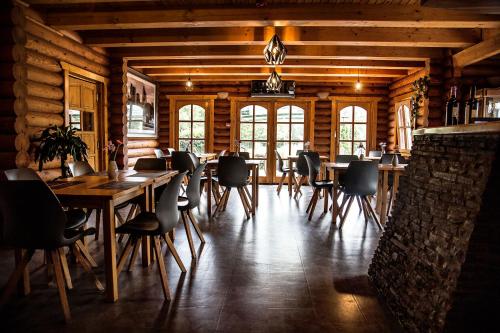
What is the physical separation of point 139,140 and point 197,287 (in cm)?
650

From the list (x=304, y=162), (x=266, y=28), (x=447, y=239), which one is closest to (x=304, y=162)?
(x=304, y=162)

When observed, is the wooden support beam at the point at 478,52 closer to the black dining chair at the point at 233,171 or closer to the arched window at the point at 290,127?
the black dining chair at the point at 233,171

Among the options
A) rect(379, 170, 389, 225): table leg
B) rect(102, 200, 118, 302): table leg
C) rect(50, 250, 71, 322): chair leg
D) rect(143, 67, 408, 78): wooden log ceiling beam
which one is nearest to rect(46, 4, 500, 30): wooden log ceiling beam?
rect(379, 170, 389, 225): table leg

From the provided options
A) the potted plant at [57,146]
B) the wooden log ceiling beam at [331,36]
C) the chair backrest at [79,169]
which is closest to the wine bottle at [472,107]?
the wooden log ceiling beam at [331,36]

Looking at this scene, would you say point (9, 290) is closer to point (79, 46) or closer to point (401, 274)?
point (401, 274)

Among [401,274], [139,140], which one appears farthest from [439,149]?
[139,140]

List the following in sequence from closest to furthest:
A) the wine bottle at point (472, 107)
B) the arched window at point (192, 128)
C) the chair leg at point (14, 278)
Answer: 1. the chair leg at point (14, 278)
2. the wine bottle at point (472, 107)
3. the arched window at point (192, 128)

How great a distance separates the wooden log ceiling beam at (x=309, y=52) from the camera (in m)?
6.63

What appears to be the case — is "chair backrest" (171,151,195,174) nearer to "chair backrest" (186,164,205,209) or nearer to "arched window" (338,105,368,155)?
"chair backrest" (186,164,205,209)

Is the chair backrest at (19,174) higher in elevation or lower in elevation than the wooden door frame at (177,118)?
lower

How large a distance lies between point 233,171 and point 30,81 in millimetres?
2907

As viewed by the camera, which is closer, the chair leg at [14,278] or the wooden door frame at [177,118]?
the chair leg at [14,278]

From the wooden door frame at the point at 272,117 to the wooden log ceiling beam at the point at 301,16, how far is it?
4.86 meters

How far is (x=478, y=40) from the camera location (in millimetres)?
5797
